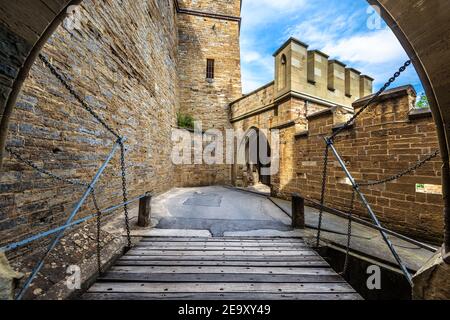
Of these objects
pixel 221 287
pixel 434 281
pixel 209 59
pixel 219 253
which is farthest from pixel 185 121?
pixel 434 281

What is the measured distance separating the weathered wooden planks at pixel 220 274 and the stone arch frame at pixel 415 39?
125cm

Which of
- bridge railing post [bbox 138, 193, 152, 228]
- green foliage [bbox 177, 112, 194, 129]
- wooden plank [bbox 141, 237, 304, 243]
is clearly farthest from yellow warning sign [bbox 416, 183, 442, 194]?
green foliage [bbox 177, 112, 194, 129]

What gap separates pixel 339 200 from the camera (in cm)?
448

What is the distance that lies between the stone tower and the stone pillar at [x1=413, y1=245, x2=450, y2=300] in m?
10.2

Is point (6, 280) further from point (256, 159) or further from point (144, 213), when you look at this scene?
point (256, 159)

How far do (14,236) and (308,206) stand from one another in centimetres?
580

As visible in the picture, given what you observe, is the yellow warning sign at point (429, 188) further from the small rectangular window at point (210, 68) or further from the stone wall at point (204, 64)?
the small rectangular window at point (210, 68)

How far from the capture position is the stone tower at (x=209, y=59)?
10.8m

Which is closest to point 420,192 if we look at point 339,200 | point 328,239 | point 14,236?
A: point 339,200

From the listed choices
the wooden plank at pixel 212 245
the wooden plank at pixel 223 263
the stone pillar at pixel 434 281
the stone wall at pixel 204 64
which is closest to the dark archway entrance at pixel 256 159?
the stone wall at pixel 204 64

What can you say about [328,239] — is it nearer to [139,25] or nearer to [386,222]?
[386,222]

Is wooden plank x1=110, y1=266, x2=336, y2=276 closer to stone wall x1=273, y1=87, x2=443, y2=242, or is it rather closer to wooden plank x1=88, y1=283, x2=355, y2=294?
wooden plank x1=88, y1=283, x2=355, y2=294

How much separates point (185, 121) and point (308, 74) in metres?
6.36

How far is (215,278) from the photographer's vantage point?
6.56 ft
